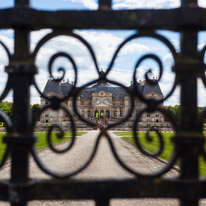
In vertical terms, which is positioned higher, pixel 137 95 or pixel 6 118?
pixel 137 95

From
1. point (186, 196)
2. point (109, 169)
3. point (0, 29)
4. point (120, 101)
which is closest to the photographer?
point (186, 196)

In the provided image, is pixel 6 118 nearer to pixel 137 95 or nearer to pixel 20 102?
pixel 20 102

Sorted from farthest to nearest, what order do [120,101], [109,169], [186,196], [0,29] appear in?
[120,101] → [109,169] → [0,29] → [186,196]

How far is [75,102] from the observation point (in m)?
1.50

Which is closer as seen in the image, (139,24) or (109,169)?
(139,24)

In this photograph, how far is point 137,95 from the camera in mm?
1452

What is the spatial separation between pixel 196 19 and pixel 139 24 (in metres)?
0.29

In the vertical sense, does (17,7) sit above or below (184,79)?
above

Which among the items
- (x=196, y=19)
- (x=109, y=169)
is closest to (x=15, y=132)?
(x=196, y=19)

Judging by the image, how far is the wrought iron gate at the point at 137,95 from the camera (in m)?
1.38

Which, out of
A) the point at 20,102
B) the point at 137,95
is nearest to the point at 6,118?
the point at 20,102

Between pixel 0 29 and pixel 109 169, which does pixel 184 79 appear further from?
pixel 109 169

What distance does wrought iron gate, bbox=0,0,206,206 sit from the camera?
1.38 m

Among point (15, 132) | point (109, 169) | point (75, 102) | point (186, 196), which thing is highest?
point (75, 102)
